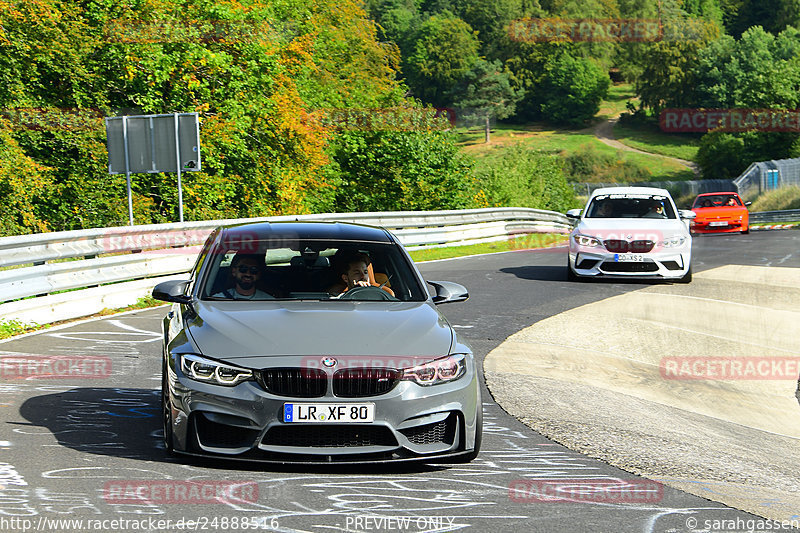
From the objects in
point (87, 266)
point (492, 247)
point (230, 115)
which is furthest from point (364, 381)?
point (230, 115)

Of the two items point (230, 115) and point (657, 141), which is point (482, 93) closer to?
point (657, 141)

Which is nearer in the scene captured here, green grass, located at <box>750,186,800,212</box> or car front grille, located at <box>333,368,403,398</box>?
car front grille, located at <box>333,368,403,398</box>

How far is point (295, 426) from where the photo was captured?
529 cm

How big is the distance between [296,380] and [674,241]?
12956 mm

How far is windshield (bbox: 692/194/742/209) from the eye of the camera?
1439 inches

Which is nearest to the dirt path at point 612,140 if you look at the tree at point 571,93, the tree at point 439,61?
the tree at point 571,93

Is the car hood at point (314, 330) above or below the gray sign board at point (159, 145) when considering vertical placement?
below

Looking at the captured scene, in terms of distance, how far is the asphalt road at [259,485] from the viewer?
4.61 m

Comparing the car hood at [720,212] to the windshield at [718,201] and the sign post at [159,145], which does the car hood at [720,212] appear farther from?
the sign post at [159,145]

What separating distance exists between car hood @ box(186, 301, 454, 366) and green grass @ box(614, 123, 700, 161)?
127 meters

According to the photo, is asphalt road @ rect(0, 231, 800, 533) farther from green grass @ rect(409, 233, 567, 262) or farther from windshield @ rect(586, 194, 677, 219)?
green grass @ rect(409, 233, 567, 262)

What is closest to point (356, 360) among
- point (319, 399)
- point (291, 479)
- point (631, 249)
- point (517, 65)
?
point (319, 399)

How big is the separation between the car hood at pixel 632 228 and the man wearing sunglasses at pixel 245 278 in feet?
37.6

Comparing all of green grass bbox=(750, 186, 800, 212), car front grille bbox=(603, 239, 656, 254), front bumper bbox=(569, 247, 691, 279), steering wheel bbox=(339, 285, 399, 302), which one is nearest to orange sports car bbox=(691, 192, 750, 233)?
front bumper bbox=(569, 247, 691, 279)
